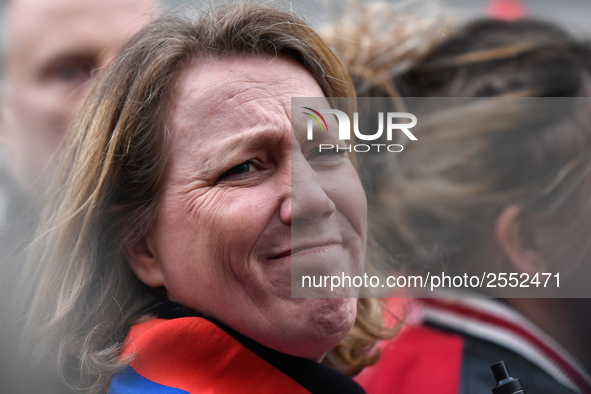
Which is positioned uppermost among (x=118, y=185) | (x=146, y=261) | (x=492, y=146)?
(x=492, y=146)

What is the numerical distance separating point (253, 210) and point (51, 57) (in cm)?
112

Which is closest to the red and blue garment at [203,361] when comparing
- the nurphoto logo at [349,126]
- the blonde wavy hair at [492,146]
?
Answer: the nurphoto logo at [349,126]

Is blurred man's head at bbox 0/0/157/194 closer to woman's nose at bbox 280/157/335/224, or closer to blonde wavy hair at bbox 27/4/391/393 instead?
blonde wavy hair at bbox 27/4/391/393

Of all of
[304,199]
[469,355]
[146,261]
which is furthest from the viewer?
[469,355]

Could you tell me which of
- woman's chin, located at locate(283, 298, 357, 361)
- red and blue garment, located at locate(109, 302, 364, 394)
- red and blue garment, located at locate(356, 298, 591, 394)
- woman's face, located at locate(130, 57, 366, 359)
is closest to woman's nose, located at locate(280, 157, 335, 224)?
woman's face, located at locate(130, 57, 366, 359)

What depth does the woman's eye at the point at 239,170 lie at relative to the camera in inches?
39.5

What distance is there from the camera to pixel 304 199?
0.95 m

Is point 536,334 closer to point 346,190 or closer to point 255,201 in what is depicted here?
point 346,190

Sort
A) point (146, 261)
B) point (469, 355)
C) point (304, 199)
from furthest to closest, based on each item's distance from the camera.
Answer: point (469, 355)
point (146, 261)
point (304, 199)

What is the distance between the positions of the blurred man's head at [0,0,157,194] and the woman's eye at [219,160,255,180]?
0.88 meters

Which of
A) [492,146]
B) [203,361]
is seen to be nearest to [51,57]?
[203,361]

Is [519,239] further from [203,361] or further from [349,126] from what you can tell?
[203,361]

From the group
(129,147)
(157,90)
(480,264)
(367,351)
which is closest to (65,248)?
(129,147)

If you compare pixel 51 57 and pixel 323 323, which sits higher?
pixel 51 57
